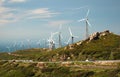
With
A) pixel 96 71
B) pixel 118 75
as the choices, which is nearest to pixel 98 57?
pixel 96 71

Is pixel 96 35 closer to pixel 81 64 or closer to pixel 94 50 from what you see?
pixel 94 50

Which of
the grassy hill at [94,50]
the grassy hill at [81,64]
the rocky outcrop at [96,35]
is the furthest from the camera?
the rocky outcrop at [96,35]

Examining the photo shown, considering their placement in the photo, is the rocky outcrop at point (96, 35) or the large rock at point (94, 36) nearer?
the large rock at point (94, 36)

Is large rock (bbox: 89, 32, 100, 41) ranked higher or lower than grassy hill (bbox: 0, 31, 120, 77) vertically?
higher

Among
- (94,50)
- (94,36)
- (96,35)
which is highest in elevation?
(96,35)

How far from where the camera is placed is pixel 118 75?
103312 millimetres

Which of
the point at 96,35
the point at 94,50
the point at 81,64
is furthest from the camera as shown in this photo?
the point at 96,35

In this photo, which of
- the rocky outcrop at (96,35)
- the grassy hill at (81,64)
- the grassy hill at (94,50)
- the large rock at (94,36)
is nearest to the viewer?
the grassy hill at (81,64)

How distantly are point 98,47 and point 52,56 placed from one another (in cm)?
2716

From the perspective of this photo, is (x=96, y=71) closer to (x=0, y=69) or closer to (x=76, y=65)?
(x=76, y=65)

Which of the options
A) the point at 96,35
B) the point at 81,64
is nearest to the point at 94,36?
the point at 96,35

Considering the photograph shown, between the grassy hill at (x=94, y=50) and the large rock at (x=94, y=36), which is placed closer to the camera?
the grassy hill at (x=94, y=50)

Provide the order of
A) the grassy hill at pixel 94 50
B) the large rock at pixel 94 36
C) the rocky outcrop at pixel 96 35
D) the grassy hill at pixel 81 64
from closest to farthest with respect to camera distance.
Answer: the grassy hill at pixel 81 64, the grassy hill at pixel 94 50, the large rock at pixel 94 36, the rocky outcrop at pixel 96 35

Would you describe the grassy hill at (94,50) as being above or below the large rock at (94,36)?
below
